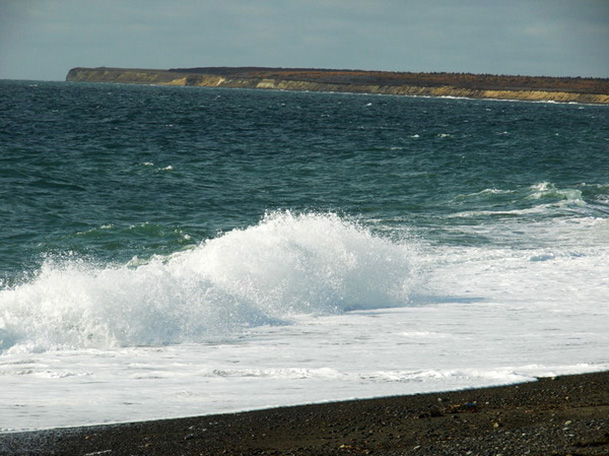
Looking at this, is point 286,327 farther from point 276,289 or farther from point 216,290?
point 276,289

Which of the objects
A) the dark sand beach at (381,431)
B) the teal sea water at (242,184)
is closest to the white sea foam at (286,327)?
the dark sand beach at (381,431)

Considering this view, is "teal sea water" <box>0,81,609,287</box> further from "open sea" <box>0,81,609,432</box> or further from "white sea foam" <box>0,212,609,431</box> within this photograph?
"white sea foam" <box>0,212,609,431</box>

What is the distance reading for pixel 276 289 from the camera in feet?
33.6

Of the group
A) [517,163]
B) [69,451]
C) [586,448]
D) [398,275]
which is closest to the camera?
[586,448]

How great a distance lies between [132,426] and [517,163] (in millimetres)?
27361

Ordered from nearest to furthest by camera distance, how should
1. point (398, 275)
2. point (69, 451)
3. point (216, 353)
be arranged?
point (69, 451) → point (216, 353) → point (398, 275)

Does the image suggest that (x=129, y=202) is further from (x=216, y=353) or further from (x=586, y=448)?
(x=586, y=448)

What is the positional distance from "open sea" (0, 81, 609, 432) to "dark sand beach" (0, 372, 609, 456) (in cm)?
29

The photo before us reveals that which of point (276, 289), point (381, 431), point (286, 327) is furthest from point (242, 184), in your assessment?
point (381, 431)

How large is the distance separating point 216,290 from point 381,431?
4.47 m

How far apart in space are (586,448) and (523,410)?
3.29 ft

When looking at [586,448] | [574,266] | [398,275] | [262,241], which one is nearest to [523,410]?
[586,448]

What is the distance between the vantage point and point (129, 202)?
1939 centimetres

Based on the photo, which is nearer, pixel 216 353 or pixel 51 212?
pixel 216 353
